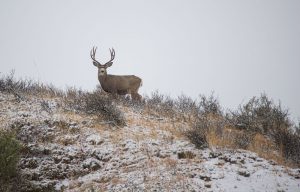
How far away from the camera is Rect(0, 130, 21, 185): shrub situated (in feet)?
17.4

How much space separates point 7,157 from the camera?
5.35 meters

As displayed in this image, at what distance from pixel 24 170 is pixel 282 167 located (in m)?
5.13

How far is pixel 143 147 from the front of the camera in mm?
6891

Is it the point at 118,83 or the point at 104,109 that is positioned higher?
the point at 118,83

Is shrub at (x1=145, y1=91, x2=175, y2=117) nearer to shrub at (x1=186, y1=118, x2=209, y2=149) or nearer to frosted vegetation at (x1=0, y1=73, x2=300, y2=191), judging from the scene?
frosted vegetation at (x1=0, y1=73, x2=300, y2=191)

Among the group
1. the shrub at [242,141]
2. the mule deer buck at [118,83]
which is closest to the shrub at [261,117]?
the shrub at [242,141]

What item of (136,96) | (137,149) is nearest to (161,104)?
(136,96)

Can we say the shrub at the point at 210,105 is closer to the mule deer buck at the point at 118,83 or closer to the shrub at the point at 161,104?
the shrub at the point at 161,104

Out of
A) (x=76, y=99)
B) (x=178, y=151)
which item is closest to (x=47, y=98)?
(x=76, y=99)

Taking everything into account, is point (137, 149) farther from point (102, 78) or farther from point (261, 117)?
point (102, 78)

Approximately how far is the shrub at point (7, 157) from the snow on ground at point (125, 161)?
1.28 feet

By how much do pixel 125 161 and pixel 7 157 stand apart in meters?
2.30

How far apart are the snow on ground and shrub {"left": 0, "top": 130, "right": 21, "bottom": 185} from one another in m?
0.39

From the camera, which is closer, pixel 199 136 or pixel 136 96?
pixel 199 136
